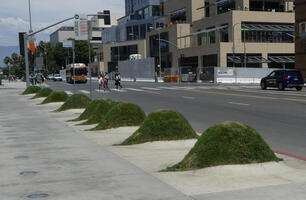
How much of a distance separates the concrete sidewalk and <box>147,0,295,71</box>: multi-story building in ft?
184

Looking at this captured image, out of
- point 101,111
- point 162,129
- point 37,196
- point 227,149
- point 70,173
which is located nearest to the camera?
point 37,196

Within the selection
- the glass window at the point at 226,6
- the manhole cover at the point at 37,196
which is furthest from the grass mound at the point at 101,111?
the glass window at the point at 226,6

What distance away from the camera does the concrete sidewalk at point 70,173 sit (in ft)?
18.8

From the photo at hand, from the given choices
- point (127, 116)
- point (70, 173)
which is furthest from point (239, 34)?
point (70, 173)

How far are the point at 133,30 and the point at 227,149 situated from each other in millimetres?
124505

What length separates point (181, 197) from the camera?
5.44 meters

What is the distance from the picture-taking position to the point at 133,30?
129250mm

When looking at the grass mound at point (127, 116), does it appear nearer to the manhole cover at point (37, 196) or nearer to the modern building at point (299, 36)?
the manhole cover at point (37, 196)

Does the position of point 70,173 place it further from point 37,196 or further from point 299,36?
point 299,36

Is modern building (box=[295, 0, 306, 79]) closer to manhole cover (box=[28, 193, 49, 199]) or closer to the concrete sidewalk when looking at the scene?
the concrete sidewalk

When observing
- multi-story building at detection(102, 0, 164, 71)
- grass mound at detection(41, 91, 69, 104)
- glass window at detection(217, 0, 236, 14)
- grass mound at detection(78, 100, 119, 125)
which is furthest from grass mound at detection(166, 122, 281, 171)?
multi-story building at detection(102, 0, 164, 71)

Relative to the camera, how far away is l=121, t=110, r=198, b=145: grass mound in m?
9.60

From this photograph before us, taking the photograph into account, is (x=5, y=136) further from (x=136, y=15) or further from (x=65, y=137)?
(x=136, y=15)

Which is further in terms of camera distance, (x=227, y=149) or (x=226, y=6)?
(x=226, y=6)
